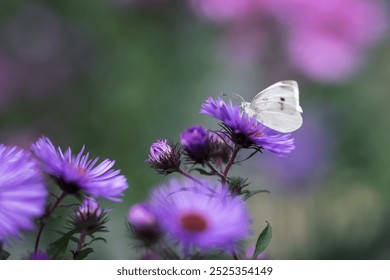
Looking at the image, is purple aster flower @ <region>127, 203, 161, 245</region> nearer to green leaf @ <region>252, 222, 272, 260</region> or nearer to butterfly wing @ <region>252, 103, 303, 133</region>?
green leaf @ <region>252, 222, 272, 260</region>

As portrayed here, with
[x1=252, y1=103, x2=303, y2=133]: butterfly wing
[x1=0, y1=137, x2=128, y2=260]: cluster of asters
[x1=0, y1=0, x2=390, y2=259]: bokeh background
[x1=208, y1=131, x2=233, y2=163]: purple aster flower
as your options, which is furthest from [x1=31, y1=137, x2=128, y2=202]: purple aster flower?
[x1=0, y1=0, x2=390, y2=259]: bokeh background

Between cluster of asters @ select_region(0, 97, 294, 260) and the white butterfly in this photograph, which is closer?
cluster of asters @ select_region(0, 97, 294, 260)

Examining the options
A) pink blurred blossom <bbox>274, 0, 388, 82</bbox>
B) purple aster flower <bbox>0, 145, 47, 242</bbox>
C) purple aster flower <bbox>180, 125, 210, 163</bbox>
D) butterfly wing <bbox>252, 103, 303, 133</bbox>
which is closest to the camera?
purple aster flower <bbox>0, 145, 47, 242</bbox>

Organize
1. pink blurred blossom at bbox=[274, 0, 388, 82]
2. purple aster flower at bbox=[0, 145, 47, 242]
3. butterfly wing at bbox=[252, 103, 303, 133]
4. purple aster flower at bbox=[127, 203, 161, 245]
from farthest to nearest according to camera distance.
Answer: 1. pink blurred blossom at bbox=[274, 0, 388, 82]
2. butterfly wing at bbox=[252, 103, 303, 133]
3. purple aster flower at bbox=[127, 203, 161, 245]
4. purple aster flower at bbox=[0, 145, 47, 242]

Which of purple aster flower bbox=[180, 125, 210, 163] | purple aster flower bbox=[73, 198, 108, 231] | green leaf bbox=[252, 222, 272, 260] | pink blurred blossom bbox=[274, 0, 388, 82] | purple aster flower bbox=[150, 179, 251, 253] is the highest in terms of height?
pink blurred blossom bbox=[274, 0, 388, 82]

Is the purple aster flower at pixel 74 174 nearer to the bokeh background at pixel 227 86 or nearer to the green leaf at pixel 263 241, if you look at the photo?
the green leaf at pixel 263 241

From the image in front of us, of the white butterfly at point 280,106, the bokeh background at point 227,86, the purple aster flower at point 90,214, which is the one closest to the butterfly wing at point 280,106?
the white butterfly at point 280,106
